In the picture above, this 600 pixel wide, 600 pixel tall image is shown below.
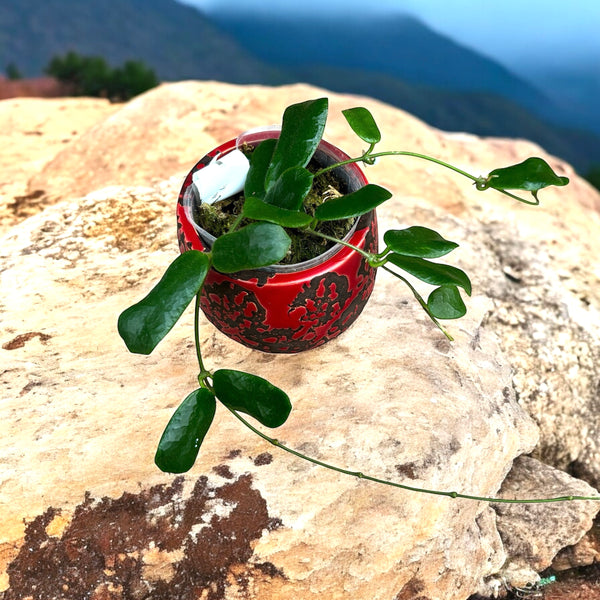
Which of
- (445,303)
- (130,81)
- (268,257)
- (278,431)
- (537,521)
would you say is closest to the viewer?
(268,257)

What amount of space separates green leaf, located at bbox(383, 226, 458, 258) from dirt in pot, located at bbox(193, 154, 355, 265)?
127mm

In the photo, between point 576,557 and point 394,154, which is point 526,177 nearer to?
point 394,154

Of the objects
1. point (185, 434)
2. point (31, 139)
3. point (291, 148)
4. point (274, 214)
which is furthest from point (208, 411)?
point (31, 139)

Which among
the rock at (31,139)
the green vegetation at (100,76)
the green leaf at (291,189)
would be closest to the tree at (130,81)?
the green vegetation at (100,76)

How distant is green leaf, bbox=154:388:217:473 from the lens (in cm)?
76

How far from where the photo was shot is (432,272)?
2.56 feet

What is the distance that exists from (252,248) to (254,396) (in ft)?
0.62

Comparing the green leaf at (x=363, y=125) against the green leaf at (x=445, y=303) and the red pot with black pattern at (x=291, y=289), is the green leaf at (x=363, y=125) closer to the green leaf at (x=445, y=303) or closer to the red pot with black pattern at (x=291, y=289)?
the red pot with black pattern at (x=291, y=289)

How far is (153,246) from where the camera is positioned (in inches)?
52.5

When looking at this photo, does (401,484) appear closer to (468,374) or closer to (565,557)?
(468,374)

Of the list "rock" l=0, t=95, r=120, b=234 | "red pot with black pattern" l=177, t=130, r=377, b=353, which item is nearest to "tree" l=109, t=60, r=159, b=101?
"rock" l=0, t=95, r=120, b=234

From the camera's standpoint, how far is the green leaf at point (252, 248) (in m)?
0.71

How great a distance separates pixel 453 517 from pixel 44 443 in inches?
25.3

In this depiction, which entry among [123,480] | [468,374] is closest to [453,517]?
[468,374]
